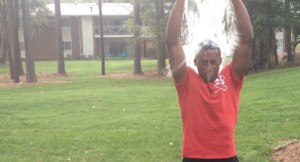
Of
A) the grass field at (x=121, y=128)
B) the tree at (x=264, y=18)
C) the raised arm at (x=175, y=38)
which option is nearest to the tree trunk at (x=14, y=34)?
the grass field at (x=121, y=128)

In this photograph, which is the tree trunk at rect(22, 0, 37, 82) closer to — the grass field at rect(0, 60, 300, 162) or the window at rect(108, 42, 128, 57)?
the grass field at rect(0, 60, 300, 162)

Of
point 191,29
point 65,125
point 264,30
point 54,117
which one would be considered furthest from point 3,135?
point 264,30

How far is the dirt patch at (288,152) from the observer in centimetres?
628

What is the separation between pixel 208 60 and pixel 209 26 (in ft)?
0.73

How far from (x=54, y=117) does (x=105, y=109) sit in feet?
5.44

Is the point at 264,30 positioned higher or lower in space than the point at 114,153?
higher

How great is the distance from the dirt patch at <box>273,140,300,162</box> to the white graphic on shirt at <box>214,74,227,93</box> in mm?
3394

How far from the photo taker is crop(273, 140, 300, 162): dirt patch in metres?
6.28

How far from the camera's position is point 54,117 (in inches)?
450

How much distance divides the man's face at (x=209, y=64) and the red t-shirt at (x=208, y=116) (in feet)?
0.10

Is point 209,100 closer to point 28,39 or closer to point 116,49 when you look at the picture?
point 28,39

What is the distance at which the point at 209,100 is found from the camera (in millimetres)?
3104

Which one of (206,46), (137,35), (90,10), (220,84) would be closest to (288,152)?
(220,84)

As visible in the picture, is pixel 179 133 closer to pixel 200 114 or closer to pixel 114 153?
pixel 114 153
